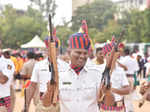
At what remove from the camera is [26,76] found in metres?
9.45

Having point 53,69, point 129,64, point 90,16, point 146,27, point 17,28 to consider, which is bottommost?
point 129,64

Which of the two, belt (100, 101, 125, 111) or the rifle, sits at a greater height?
the rifle

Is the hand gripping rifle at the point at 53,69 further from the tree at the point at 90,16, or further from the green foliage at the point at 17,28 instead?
the green foliage at the point at 17,28

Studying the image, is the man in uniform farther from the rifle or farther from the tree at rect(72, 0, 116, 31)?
the rifle

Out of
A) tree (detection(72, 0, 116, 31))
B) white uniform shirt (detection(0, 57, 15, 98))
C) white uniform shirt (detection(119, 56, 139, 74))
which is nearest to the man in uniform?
white uniform shirt (detection(0, 57, 15, 98))

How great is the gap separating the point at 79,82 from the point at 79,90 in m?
0.09

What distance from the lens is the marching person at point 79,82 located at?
3.00 meters

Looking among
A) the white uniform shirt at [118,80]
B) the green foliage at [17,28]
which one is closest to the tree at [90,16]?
the white uniform shirt at [118,80]

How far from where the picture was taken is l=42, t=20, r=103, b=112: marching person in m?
3.00

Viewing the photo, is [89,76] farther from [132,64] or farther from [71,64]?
[132,64]

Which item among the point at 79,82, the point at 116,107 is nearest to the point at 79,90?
the point at 79,82

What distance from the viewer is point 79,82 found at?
122 inches

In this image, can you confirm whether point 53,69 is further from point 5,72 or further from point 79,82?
point 5,72

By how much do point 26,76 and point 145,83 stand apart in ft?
15.4
